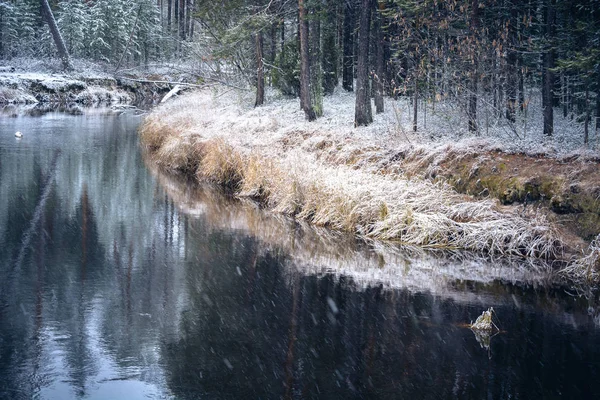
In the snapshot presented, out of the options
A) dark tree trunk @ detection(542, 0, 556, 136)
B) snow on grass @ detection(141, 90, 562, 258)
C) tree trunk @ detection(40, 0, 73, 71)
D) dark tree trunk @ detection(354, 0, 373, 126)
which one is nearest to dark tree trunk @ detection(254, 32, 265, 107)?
snow on grass @ detection(141, 90, 562, 258)

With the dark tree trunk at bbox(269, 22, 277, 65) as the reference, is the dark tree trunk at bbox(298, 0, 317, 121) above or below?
below

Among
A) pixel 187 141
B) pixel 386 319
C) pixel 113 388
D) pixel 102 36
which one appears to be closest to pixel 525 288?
pixel 386 319

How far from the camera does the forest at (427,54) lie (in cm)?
1612

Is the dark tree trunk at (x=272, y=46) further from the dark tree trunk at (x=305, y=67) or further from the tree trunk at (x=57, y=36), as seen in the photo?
the tree trunk at (x=57, y=36)

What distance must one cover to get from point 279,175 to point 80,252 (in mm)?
5778

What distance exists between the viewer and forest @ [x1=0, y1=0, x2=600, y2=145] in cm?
1612

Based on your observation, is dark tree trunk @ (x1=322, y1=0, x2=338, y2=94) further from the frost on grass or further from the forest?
the frost on grass

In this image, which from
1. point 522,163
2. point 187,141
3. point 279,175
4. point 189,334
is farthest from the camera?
point 187,141

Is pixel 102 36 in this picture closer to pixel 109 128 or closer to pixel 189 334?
pixel 109 128

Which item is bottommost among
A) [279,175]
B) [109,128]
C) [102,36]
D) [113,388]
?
[113,388]

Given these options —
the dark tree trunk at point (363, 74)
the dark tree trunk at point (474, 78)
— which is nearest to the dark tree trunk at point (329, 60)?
the dark tree trunk at point (363, 74)

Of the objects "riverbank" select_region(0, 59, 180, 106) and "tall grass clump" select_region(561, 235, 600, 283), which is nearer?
"tall grass clump" select_region(561, 235, 600, 283)

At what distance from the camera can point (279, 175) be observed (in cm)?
1532

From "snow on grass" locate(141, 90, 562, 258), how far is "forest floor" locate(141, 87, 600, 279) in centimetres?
Result: 3
